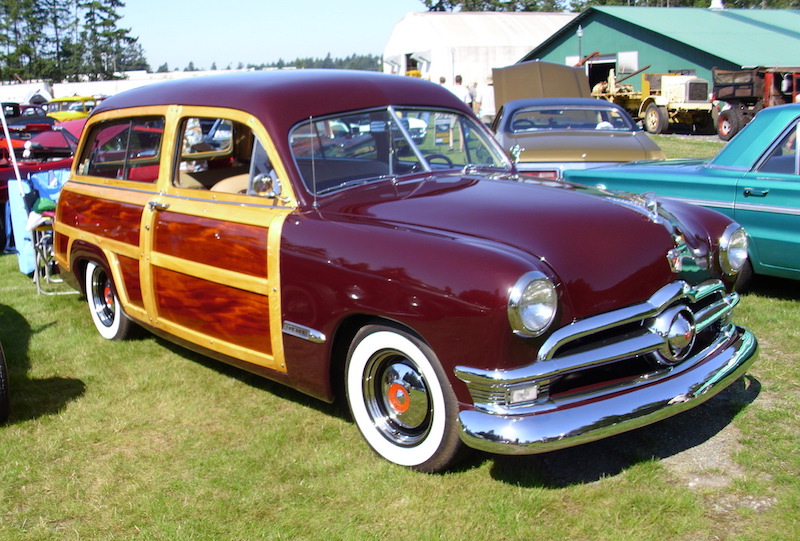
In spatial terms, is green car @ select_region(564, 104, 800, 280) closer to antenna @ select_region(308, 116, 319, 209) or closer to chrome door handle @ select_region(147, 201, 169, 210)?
antenna @ select_region(308, 116, 319, 209)

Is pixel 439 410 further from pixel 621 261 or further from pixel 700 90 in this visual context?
pixel 700 90

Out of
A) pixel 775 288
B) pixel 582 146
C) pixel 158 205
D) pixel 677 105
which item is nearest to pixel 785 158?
pixel 775 288

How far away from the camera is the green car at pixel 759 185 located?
5.32m

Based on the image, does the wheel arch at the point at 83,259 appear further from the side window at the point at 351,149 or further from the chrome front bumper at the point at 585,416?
the chrome front bumper at the point at 585,416

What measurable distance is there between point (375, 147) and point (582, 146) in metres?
4.21

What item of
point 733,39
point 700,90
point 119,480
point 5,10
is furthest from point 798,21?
point 5,10

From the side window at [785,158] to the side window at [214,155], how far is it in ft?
11.7

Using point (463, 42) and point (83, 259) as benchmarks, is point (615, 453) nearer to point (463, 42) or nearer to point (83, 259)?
point (83, 259)

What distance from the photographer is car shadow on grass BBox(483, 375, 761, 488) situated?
3379mm

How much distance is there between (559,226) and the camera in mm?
3381

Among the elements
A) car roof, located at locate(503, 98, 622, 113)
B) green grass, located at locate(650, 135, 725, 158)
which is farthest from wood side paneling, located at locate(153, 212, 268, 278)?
green grass, located at locate(650, 135, 725, 158)

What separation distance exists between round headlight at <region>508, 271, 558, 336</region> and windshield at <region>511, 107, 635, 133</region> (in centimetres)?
602

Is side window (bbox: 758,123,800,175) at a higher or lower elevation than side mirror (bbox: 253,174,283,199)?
lower

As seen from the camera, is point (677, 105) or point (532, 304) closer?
point (532, 304)
